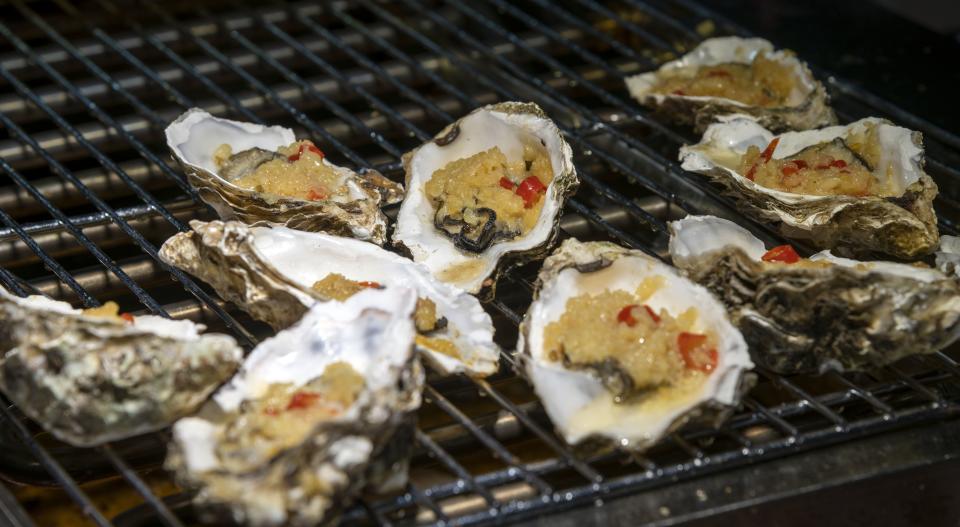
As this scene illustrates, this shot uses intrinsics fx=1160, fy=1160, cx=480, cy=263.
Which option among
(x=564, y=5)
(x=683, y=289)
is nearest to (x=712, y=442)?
(x=683, y=289)

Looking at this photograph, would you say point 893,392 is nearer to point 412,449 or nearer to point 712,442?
point 712,442

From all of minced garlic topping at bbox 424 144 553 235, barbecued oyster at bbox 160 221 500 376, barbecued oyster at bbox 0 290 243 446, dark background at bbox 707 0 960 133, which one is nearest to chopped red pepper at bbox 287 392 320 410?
barbecued oyster at bbox 0 290 243 446

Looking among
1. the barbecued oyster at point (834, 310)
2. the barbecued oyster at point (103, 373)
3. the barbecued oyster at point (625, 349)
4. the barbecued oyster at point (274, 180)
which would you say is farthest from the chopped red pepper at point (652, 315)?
the barbecued oyster at point (103, 373)

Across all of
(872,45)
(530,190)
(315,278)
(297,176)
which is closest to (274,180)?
(297,176)

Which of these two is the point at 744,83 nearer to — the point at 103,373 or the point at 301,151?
the point at 301,151

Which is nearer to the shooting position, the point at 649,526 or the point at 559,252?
the point at 649,526

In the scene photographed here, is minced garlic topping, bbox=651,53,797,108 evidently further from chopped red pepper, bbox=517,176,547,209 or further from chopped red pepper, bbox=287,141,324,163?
chopped red pepper, bbox=287,141,324,163
